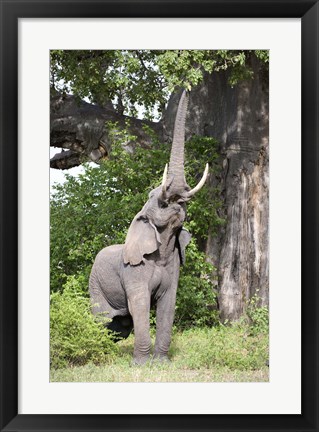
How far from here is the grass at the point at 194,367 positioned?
8.23 meters

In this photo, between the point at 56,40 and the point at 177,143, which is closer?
the point at 56,40

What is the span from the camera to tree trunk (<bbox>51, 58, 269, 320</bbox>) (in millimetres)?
13953

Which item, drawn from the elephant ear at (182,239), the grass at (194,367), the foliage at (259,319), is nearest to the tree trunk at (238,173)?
the foliage at (259,319)

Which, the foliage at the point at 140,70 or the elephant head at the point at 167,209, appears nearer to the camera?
the elephant head at the point at 167,209

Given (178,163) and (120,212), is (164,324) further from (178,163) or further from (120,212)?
(120,212)

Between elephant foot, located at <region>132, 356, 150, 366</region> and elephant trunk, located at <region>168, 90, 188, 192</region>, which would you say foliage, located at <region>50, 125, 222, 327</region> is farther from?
elephant trunk, located at <region>168, 90, 188, 192</region>

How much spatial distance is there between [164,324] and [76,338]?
3.40 feet

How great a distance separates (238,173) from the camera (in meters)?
14.2

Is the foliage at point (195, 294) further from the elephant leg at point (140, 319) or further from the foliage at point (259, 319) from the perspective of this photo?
the elephant leg at point (140, 319)
